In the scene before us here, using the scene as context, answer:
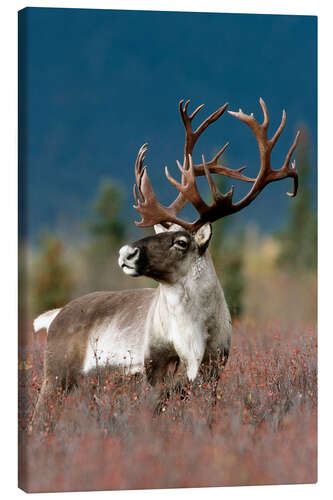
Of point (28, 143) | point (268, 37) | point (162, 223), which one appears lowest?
point (162, 223)

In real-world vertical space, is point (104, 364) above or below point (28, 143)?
below

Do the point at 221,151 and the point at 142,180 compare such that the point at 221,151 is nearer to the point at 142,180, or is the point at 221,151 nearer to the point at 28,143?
the point at 142,180

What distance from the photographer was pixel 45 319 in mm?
7695

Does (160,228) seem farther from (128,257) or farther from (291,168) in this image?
(291,168)

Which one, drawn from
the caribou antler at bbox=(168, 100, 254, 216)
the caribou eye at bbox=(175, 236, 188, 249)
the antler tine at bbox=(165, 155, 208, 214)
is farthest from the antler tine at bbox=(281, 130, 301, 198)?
the caribou eye at bbox=(175, 236, 188, 249)

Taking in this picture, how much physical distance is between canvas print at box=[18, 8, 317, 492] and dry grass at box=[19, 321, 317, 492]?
1 cm

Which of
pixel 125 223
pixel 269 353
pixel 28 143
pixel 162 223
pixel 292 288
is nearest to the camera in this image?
pixel 28 143

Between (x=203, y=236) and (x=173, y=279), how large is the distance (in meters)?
0.37

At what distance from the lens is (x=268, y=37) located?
23.6ft

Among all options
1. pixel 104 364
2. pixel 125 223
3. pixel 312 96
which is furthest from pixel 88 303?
pixel 125 223

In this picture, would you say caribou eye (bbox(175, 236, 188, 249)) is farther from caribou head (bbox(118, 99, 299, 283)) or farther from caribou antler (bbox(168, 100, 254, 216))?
caribou antler (bbox(168, 100, 254, 216))

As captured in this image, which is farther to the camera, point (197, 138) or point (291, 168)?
point (197, 138)

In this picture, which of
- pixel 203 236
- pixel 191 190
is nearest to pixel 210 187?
pixel 191 190

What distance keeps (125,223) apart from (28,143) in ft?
23.7
